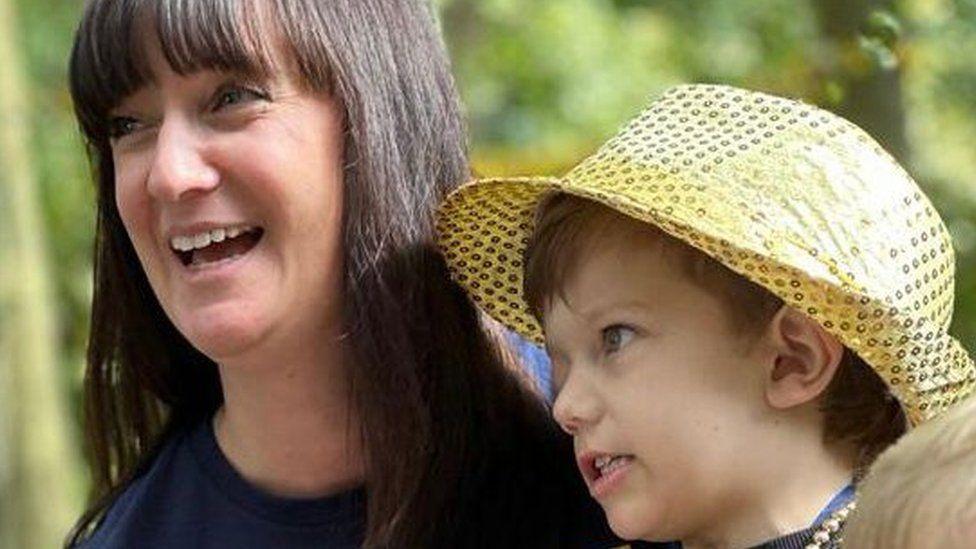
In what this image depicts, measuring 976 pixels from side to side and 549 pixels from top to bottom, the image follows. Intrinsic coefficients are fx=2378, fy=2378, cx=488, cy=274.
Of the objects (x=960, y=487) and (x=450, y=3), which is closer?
(x=960, y=487)

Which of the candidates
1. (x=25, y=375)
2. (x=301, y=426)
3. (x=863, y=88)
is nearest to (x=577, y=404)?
(x=301, y=426)

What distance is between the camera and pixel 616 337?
9.66 ft

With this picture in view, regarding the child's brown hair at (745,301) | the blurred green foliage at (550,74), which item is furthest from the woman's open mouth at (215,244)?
the blurred green foliage at (550,74)

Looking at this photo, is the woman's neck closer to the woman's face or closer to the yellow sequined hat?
the woman's face

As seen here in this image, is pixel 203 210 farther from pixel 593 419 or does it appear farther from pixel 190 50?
pixel 593 419

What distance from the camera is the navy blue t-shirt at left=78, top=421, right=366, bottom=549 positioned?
341cm

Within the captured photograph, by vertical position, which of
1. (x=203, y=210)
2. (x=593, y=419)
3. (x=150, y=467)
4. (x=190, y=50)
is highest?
(x=190, y=50)

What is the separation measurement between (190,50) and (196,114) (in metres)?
0.10

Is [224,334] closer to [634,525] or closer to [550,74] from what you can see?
[634,525]

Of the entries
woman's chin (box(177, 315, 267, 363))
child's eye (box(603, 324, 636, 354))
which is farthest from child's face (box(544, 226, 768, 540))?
woman's chin (box(177, 315, 267, 363))

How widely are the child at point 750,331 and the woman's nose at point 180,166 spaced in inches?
22.3

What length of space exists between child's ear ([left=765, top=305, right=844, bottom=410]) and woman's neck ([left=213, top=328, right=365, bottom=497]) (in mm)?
778

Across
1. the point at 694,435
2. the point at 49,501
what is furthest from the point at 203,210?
the point at 49,501

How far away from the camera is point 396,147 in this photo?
3.39m
